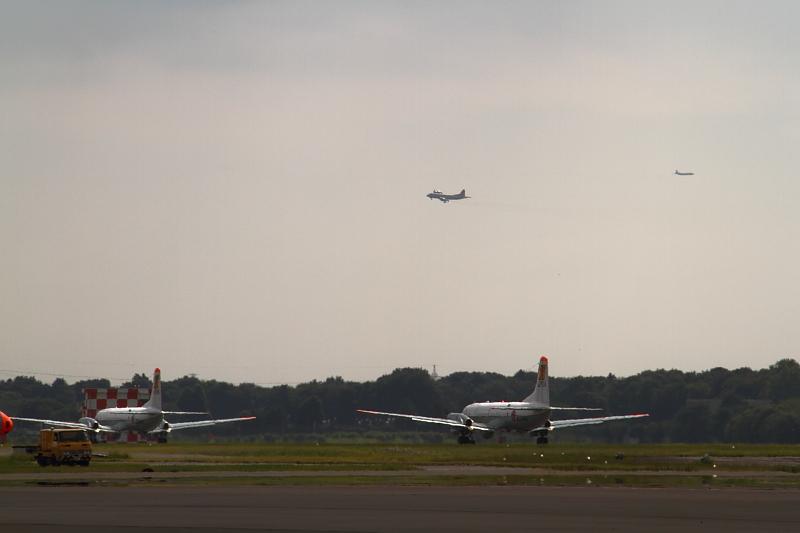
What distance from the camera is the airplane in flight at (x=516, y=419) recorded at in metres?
85.4

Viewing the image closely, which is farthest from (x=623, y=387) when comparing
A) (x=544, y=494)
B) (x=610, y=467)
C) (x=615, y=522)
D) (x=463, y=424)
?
(x=615, y=522)

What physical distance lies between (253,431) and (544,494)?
84.7m

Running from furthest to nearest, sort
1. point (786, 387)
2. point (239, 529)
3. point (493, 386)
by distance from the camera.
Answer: point (493, 386) < point (786, 387) < point (239, 529)

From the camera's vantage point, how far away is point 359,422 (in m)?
132

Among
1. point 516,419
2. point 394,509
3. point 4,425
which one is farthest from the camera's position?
point 516,419

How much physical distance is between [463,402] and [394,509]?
5014 inches

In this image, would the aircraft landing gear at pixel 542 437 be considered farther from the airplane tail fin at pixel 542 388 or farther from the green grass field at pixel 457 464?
the green grass field at pixel 457 464

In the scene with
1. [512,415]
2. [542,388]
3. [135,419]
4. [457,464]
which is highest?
[542,388]

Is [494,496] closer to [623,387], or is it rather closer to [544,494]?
[544,494]

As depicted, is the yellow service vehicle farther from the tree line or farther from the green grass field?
the tree line

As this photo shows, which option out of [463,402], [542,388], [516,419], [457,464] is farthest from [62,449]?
[463,402]

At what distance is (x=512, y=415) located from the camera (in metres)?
87.4

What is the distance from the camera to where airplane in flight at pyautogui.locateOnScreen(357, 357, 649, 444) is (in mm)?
85438

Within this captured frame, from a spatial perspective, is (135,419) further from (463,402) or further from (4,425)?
(463,402)
